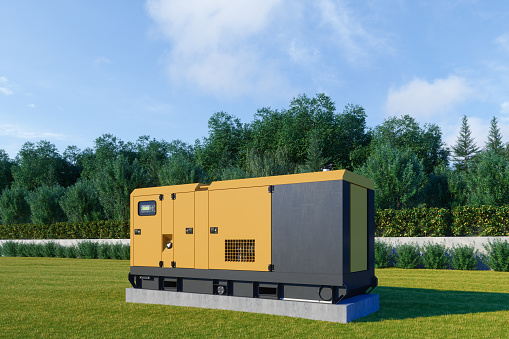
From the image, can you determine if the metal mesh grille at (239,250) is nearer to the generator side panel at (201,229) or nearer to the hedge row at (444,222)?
the generator side panel at (201,229)

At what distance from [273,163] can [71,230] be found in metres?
17.9

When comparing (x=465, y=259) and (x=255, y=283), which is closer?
(x=255, y=283)

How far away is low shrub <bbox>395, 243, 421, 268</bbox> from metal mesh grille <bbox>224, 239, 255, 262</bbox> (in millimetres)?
12085

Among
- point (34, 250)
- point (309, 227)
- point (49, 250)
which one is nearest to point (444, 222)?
point (309, 227)

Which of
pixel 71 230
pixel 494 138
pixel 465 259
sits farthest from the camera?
pixel 494 138

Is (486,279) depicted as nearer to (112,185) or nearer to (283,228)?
(283,228)

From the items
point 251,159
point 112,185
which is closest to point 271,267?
point 112,185

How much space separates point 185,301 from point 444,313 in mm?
5283

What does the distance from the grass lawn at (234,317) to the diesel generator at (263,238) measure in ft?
Result: 2.13

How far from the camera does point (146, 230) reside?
412 inches

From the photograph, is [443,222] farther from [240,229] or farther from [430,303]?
[240,229]

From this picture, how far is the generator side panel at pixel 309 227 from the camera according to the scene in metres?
7.93

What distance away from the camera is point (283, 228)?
8531 millimetres

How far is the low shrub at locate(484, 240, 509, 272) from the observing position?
57.7 feet
